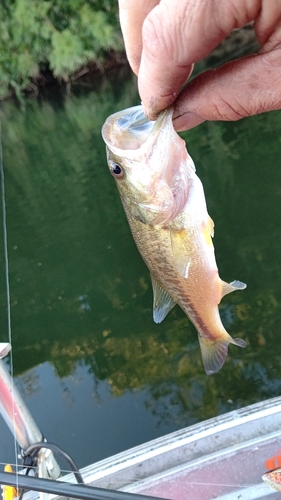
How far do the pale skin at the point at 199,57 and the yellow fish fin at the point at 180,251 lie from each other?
52 cm

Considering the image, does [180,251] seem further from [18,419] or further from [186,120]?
[18,419]

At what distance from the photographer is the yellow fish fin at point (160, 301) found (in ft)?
6.83

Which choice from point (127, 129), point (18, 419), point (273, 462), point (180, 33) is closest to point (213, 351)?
point (273, 462)

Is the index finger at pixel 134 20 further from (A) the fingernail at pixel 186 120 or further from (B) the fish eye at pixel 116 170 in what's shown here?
(B) the fish eye at pixel 116 170

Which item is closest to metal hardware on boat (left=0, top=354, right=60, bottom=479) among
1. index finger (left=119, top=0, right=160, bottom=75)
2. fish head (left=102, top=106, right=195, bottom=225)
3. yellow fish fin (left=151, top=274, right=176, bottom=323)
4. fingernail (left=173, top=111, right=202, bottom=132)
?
yellow fish fin (left=151, top=274, right=176, bottom=323)

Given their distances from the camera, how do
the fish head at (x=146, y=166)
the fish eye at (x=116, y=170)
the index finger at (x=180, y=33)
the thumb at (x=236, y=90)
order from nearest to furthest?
1. the index finger at (x=180, y=33)
2. the thumb at (x=236, y=90)
3. the fish head at (x=146, y=166)
4. the fish eye at (x=116, y=170)

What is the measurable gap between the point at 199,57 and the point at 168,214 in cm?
78

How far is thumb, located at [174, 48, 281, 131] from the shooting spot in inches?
46.9

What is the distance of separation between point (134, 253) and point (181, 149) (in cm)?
645

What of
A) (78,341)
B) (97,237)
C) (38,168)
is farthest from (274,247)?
(38,168)

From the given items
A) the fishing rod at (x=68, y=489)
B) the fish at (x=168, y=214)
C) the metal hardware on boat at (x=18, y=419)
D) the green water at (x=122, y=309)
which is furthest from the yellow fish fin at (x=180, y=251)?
the green water at (x=122, y=309)

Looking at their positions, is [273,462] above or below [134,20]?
below

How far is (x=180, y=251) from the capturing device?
1.91m

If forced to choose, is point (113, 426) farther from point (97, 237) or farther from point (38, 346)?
point (97, 237)
